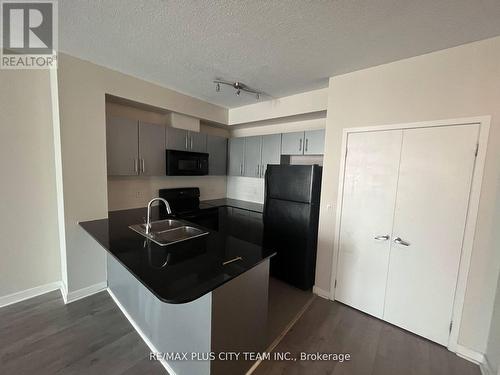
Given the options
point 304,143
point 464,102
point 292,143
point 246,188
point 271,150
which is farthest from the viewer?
point 246,188

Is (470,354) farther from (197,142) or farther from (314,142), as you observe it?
(197,142)

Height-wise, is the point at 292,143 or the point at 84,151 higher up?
the point at 292,143

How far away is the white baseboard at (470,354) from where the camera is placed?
1.66 m

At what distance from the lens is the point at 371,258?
2.17 metres

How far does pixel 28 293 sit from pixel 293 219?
3136 millimetres

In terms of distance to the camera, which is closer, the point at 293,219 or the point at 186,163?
the point at 293,219

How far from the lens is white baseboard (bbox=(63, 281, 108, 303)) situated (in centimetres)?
225

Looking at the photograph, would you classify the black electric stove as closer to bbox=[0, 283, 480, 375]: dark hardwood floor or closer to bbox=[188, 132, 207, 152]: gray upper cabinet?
bbox=[188, 132, 207, 152]: gray upper cabinet

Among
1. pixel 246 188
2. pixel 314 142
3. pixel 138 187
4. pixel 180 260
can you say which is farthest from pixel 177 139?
pixel 180 260

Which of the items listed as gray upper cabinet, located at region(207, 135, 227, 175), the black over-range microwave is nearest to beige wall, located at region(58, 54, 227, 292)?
the black over-range microwave

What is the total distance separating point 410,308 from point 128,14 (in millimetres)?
3408

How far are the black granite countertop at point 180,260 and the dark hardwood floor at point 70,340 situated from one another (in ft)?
2.94

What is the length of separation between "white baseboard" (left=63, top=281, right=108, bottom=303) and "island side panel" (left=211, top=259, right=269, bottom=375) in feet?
6.46

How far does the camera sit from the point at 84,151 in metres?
→ 2.20
